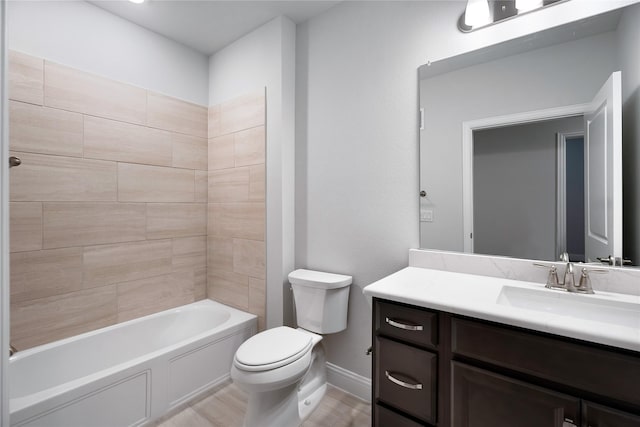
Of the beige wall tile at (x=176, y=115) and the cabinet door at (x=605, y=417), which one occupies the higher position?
the beige wall tile at (x=176, y=115)

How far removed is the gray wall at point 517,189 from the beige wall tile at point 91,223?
2.36 m

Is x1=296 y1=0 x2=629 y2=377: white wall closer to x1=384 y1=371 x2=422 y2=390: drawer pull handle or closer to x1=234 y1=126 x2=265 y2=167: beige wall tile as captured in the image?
x1=234 y1=126 x2=265 y2=167: beige wall tile

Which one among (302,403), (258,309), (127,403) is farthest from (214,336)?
(302,403)

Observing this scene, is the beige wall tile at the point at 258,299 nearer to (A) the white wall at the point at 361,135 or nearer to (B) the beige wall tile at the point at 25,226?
(A) the white wall at the point at 361,135

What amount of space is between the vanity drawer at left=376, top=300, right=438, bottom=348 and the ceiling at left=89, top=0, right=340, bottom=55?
2.02 metres

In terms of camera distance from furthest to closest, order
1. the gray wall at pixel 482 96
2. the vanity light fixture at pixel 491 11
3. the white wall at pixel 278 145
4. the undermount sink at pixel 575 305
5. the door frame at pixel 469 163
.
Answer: the white wall at pixel 278 145
the door frame at pixel 469 163
the vanity light fixture at pixel 491 11
the gray wall at pixel 482 96
the undermount sink at pixel 575 305

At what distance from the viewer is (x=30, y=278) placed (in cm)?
183

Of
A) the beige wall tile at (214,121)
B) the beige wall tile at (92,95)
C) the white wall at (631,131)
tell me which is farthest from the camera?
the beige wall tile at (214,121)

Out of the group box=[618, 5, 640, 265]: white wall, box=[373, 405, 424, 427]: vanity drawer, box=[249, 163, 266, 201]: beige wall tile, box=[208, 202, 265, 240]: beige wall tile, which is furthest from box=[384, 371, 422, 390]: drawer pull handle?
box=[249, 163, 266, 201]: beige wall tile

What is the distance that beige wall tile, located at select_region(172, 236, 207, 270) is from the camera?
2.58 meters

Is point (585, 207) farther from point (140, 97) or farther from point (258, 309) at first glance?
point (140, 97)

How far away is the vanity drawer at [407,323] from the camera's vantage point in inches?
44.5

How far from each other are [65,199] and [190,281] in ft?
3.67

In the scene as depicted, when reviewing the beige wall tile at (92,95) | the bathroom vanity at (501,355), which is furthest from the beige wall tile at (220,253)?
the bathroom vanity at (501,355)
